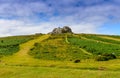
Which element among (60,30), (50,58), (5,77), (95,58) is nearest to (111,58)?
(95,58)

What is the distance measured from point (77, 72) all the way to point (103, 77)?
495 centimetres

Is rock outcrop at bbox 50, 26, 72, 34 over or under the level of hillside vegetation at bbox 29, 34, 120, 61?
over

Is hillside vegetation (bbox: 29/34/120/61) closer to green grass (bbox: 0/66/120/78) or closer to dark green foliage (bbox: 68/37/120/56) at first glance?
dark green foliage (bbox: 68/37/120/56)

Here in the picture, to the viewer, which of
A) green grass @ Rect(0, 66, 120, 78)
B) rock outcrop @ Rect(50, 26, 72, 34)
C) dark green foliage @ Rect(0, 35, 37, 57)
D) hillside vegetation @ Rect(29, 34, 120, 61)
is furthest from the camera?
rock outcrop @ Rect(50, 26, 72, 34)

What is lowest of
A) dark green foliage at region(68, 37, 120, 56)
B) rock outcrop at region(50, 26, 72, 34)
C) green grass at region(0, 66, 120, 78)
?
green grass at region(0, 66, 120, 78)

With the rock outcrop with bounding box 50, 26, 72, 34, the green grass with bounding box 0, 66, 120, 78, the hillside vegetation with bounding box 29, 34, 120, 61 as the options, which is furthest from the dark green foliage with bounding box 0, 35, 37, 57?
the green grass with bounding box 0, 66, 120, 78

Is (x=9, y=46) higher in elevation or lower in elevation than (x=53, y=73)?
higher

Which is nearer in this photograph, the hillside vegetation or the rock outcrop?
the hillside vegetation

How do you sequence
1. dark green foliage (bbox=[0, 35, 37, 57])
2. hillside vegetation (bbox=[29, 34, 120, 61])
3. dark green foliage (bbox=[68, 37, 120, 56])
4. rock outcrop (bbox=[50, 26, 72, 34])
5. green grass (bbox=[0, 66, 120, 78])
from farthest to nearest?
rock outcrop (bbox=[50, 26, 72, 34]) → dark green foliage (bbox=[0, 35, 37, 57]) → dark green foliage (bbox=[68, 37, 120, 56]) → hillside vegetation (bbox=[29, 34, 120, 61]) → green grass (bbox=[0, 66, 120, 78])

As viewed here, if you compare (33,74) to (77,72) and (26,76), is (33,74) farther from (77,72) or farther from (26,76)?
(77,72)

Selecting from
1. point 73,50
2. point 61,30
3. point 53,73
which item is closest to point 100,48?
point 73,50

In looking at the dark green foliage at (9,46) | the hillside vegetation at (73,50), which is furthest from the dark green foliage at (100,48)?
the dark green foliage at (9,46)

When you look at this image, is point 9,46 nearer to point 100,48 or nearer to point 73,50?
point 73,50

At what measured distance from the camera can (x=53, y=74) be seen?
1544 inches
